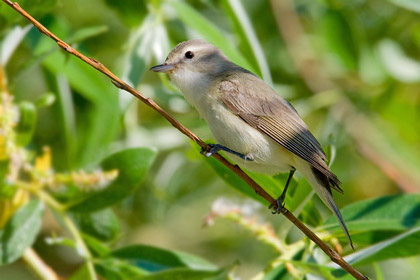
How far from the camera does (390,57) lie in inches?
162

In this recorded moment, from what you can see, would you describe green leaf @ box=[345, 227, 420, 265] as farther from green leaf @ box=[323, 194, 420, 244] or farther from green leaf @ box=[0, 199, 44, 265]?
green leaf @ box=[0, 199, 44, 265]

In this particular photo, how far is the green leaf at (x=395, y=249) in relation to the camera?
244cm

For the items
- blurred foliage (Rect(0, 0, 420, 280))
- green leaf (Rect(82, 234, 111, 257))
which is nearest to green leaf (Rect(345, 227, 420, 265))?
blurred foliage (Rect(0, 0, 420, 280))

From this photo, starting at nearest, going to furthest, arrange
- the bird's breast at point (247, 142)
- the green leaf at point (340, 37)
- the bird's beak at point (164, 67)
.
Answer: the bird's breast at point (247, 142), the bird's beak at point (164, 67), the green leaf at point (340, 37)

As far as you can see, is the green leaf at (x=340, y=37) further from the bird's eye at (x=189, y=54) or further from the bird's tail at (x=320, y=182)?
the bird's tail at (x=320, y=182)

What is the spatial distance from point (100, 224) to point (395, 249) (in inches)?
50.7

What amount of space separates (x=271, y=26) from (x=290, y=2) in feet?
0.70

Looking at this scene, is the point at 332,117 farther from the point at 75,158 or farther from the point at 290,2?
the point at 75,158

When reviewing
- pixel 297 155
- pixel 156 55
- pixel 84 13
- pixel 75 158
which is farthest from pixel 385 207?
pixel 84 13

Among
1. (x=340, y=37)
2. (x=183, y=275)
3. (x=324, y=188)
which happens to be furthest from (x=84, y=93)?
(x=340, y=37)

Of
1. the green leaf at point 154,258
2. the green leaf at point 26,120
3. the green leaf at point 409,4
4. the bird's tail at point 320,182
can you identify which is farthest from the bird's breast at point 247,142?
the green leaf at point 409,4

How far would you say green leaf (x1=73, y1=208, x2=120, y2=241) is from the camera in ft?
9.43

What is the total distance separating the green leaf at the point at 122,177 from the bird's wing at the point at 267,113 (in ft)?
1.37

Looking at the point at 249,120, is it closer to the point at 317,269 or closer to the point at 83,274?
the point at 317,269
